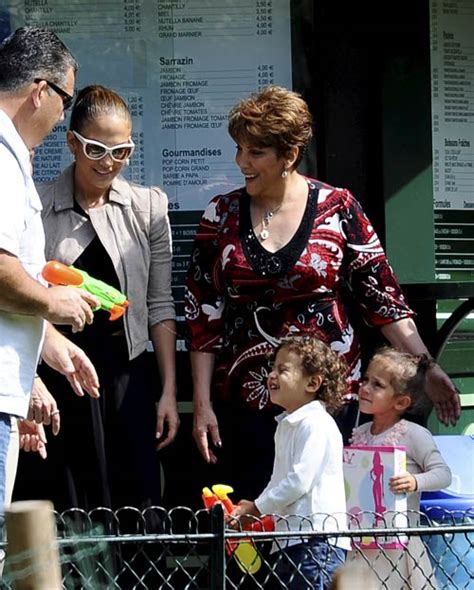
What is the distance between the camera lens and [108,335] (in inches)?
180

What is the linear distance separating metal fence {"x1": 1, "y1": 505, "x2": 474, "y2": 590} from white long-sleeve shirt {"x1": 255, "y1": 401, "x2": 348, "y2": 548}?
0.06 m

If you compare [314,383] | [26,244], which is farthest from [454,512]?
[26,244]

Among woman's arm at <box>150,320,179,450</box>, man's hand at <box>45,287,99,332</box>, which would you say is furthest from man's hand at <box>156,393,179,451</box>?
man's hand at <box>45,287,99,332</box>

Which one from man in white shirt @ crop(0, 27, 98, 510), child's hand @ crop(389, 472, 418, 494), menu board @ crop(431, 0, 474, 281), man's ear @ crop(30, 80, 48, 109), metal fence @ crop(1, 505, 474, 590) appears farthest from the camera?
menu board @ crop(431, 0, 474, 281)

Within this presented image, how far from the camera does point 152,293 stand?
470 centimetres

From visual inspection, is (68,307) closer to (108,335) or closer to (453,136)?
(108,335)

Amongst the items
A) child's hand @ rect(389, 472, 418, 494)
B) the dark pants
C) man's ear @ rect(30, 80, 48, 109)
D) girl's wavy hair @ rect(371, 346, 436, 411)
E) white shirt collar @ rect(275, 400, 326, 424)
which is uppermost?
man's ear @ rect(30, 80, 48, 109)

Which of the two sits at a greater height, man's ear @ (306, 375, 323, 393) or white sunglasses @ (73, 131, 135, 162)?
white sunglasses @ (73, 131, 135, 162)

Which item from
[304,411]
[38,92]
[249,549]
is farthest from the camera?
[304,411]

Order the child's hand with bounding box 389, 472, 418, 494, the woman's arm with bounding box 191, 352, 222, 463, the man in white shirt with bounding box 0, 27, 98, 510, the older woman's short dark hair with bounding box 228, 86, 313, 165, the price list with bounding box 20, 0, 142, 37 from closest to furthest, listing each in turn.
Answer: the man in white shirt with bounding box 0, 27, 98, 510
the child's hand with bounding box 389, 472, 418, 494
the older woman's short dark hair with bounding box 228, 86, 313, 165
the woman's arm with bounding box 191, 352, 222, 463
the price list with bounding box 20, 0, 142, 37

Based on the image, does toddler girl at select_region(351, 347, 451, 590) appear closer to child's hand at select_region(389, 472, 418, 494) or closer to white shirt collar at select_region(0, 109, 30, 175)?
child's hand at select_region(389, 472, 418, 494)

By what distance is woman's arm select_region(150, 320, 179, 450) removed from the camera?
4586mm

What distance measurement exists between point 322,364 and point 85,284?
2.58 feet

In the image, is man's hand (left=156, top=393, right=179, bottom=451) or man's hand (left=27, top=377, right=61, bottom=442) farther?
man's hand (left=156, top=393, right=179, bottom=451)
